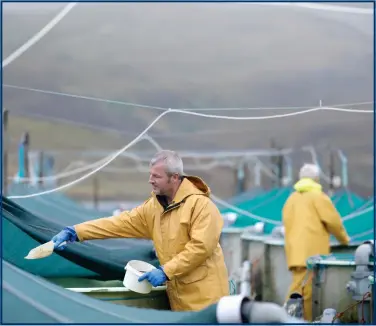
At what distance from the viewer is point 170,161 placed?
4270 mm

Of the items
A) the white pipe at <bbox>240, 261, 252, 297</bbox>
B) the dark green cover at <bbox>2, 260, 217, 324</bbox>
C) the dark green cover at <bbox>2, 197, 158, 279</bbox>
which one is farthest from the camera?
the white pipe at <bbox>240, 261, 252, 297</bbox>

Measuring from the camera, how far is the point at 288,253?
8461 millimetres

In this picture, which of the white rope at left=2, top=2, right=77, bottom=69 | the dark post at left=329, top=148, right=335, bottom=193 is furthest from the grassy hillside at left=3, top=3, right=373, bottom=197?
the dark post at left=329, top=148, right=335, bottom=193

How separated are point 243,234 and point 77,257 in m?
6.11

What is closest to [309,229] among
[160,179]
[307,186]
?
[307,186]

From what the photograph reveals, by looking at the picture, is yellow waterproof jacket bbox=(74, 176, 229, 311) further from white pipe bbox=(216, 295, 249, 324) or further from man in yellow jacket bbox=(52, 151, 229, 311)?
white pipe bbox=(216, 295, 249, 324)

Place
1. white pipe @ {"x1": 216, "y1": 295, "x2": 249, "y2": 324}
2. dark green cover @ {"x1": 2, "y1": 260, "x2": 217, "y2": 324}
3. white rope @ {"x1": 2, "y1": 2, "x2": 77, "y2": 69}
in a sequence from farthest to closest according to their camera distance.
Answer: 1. white rope @ {"x1": 2, "y1": 2, "x2": 77, "y2": 69}
2. dark green cover @ {"x1": 2, "y1": 260, "x2": 217, "y2": 324}
3. white pipe @ {"x1": 216, "y1": 295, "x2": 249, "y2": 324}

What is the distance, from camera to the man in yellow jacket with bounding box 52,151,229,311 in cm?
409

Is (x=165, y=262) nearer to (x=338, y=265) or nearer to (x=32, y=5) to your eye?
(x=32, y=5)

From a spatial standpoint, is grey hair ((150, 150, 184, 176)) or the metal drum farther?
the metal drum

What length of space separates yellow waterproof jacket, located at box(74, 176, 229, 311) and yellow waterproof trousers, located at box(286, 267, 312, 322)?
330 centimetres

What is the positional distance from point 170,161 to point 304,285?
3.84m

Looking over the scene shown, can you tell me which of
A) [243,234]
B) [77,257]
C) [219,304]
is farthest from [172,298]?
[243,234]

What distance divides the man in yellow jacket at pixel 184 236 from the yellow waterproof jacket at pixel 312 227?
399 cm
